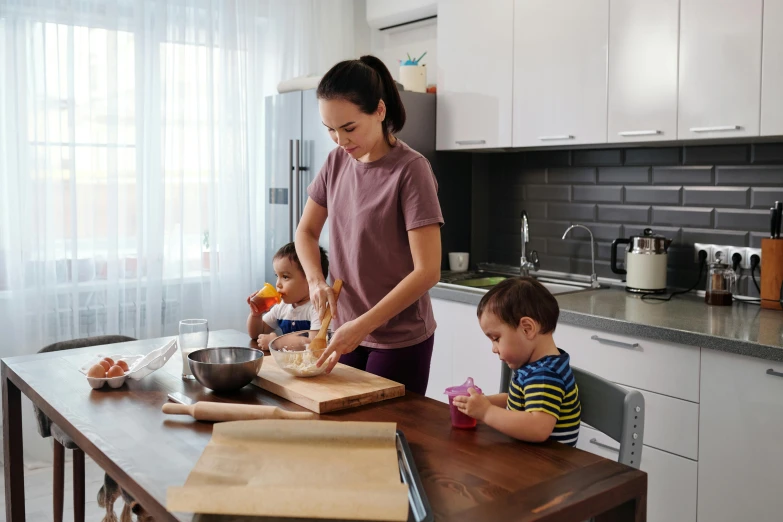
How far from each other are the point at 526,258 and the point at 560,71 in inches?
38.1

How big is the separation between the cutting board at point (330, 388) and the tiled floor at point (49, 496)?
1691 mm

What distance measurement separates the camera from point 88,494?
330cm

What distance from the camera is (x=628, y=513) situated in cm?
133

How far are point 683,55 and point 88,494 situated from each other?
9.92 feet

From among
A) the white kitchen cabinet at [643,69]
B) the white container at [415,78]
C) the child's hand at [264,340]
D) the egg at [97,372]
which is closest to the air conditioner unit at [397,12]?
the white container at [415,78]

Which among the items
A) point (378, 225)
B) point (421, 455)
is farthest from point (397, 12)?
point (421, 455)

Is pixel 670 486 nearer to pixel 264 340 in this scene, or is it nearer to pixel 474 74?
pixel 264 340

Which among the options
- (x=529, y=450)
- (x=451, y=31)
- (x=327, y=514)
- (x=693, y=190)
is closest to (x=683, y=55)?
(x=693, y=190)

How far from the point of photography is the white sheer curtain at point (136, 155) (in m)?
3.48

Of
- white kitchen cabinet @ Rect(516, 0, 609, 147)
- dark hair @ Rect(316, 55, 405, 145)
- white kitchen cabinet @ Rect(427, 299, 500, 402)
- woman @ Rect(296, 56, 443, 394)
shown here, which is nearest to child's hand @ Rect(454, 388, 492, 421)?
woman @ Rect(296, 56, 443, 394)

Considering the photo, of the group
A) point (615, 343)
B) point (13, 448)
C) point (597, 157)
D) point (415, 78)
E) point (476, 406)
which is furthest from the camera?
point (415, 78)

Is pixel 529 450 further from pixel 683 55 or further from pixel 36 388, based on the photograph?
pixel 683 55

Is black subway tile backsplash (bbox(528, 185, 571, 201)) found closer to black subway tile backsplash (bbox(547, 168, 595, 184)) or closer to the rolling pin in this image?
black subway tile backsplash (bbox(547, 168, 595, 184))

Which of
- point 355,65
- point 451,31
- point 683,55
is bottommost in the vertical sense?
point 355,65
